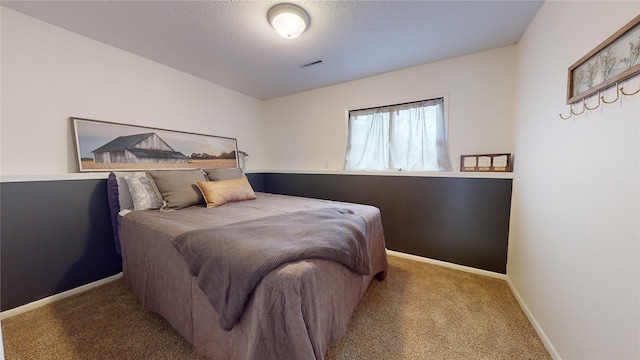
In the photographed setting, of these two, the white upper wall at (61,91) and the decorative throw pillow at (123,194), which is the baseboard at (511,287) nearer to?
the decorative throw pillow at (123,194)

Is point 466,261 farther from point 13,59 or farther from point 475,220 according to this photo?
point 13,59

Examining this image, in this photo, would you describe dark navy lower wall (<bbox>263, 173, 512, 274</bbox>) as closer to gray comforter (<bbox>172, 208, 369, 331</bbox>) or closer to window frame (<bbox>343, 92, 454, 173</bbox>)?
window frame (<bbox>343, 92, 454, 173</bbox>)

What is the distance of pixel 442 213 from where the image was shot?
2410 mm

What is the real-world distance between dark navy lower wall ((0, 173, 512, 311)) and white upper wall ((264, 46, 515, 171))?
1.41 feet

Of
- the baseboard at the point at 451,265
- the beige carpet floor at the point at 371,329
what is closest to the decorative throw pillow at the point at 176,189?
the beige carpet floor at the point at 371,329

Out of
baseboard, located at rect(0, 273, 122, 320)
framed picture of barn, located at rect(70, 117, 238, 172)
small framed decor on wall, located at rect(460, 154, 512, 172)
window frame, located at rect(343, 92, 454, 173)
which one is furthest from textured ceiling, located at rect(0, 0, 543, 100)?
baseboard, located at rect(0, 273, 122, 320)

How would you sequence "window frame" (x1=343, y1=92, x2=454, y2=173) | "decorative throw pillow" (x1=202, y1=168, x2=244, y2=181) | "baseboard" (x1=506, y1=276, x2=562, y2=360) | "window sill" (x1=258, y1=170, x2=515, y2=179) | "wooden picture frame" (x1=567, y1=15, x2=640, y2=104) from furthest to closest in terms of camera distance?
"decorative throw pillow" (x1=202, y1=168, x2=244, y2=181) < "window frame" (x1=343, y1=92, x2=454, y2=173) < "window sill" (x1=258, y1=170, x2=515, y2=179) < "baseboard" (x1=506, y1=276, x2=562, y2=360) < "wooden picture frame" (x1=567, y1=15, x2=640, y2=104)

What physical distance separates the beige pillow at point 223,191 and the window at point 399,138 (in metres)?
1.45

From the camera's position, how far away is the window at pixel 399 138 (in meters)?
2.48

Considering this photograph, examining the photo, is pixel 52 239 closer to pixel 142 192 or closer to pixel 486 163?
pixel 142 192

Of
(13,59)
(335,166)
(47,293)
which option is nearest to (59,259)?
(47,293)

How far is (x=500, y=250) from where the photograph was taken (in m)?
2.15

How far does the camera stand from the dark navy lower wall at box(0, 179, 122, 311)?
1606 millimetres

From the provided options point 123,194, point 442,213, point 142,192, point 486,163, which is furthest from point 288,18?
point 442,213
